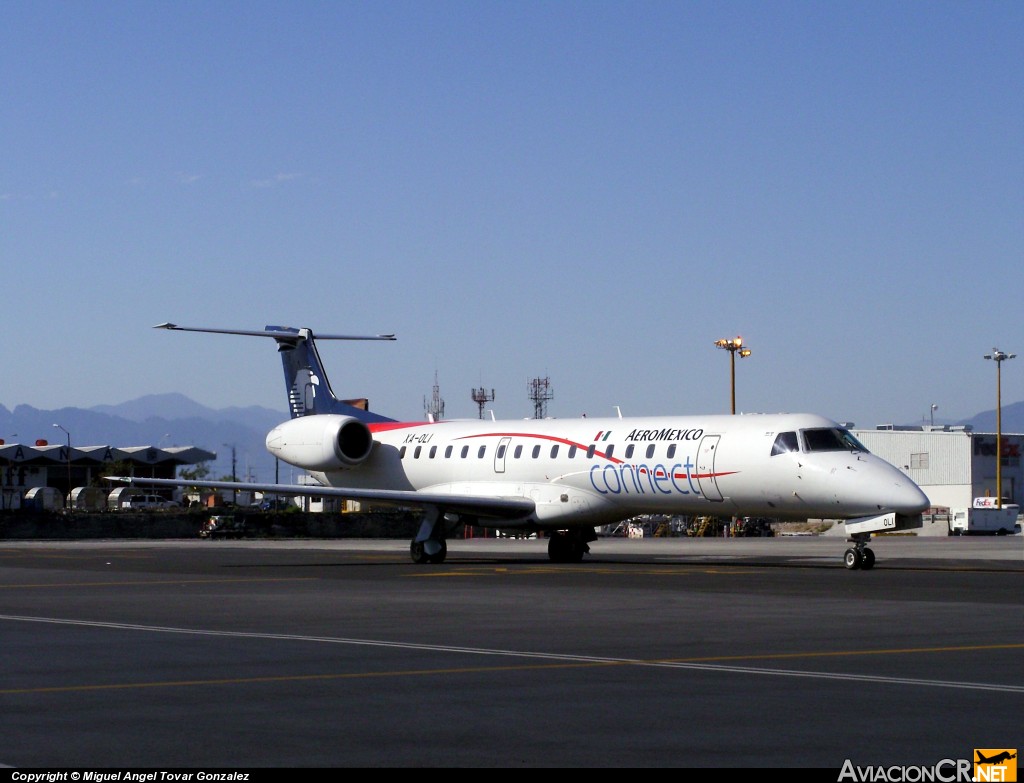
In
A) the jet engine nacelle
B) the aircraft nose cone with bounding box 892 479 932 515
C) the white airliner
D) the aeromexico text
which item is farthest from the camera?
the jet engine nacelle

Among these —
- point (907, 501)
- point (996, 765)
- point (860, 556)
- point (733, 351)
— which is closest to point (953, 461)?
point (733, 351)

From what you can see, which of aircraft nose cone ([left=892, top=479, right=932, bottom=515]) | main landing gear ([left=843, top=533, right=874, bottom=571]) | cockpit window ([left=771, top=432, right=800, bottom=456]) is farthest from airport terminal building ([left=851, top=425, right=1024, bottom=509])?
aircraft nose cone ([left=892, top=479, right=932, bottom=515])

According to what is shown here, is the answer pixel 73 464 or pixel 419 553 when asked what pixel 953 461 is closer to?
pixel 73 464

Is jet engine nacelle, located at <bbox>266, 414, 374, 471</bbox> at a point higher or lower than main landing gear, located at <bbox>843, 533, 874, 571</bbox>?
higher

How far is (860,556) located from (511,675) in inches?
797

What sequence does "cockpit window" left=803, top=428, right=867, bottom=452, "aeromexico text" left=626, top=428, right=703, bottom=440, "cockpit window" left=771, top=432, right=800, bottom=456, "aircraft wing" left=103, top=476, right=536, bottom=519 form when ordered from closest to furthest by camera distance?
"cockpit window" left=803, top=428, right=867, bottom=452 → "cockpit window" left=771, top=432, right=800, bottom=456 → "aeromexico text" left=626, top=428, right=703, bottom=440 → "aircraft wing" left=103, top=476, right=536, bottom=519

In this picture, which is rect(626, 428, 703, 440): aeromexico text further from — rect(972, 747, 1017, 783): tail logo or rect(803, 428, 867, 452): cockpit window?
rect(972, 747, 1017, 783): tail logo

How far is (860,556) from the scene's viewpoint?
31172 millimetres

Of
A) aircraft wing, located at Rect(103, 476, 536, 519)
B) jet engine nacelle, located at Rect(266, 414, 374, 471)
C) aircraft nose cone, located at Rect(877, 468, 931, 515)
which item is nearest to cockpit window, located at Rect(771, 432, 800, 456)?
aircraft nose cone, located at Rect(877, 468, 931, 515)

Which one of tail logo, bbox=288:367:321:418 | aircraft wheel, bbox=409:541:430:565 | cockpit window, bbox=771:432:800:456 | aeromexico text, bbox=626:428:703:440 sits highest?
tail logo, bbox=288:367:321:418

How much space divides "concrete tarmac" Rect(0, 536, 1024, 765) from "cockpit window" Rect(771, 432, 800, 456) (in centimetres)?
623

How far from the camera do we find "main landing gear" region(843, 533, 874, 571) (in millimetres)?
31125

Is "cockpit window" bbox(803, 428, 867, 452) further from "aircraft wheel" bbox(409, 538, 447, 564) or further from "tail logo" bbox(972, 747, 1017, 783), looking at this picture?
"tail logo" bbox(972, 747, 1017, 783)

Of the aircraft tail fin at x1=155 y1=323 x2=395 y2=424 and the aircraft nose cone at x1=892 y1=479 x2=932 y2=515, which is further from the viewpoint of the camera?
the aircraft tail fin at x1=155 y1=323 x2=395 y2=424
